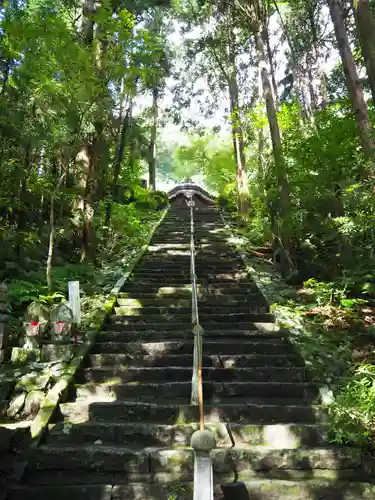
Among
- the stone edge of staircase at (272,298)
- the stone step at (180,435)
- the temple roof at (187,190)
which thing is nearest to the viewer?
the stone edge of staircase at (272,298)

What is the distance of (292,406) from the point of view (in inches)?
184

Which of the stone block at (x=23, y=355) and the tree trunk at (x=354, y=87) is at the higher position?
the tree trunk at (x=354, y=87)

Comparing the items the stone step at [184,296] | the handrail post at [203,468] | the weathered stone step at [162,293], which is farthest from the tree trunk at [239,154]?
the handrail post at [203,468]

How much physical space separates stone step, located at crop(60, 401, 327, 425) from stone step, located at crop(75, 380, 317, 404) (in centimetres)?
31

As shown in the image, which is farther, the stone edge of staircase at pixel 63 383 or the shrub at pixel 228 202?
the shrub at pixel 228 202

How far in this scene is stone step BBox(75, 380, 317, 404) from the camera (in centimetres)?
502

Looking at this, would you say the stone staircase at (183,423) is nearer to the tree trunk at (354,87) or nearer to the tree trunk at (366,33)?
the tree trunk at (354,87)

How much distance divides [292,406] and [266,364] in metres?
0.97

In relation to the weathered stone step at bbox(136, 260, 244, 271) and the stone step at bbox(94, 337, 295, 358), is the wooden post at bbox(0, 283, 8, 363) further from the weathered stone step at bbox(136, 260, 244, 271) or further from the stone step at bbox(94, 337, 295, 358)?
the weathered stone step at bbox(136, 260, 244, 271)

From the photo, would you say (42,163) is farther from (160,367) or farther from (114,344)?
(160,367)

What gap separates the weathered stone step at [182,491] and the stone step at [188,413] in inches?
33.8

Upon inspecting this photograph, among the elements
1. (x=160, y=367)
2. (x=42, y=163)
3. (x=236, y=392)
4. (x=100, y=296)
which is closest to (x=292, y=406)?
(x=236, y=392)

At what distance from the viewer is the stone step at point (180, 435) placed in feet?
14.0

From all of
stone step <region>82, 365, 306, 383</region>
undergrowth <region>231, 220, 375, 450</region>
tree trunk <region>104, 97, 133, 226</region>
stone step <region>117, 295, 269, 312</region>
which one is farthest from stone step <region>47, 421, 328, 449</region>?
tree trunk <region>104, 97, 133, 226</region>
